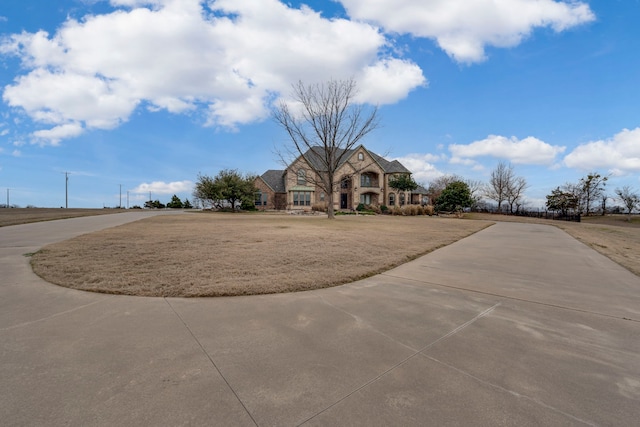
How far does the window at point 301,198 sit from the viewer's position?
134ft

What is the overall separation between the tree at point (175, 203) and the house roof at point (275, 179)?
2912 cm

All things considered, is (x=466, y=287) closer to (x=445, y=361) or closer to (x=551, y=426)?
(x=445, y=361)

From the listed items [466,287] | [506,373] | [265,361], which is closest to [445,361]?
[506,373]

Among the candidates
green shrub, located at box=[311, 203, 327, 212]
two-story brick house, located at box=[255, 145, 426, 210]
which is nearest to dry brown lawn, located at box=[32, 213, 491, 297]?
green shrub, located at box=[311, 203, 327, 212]

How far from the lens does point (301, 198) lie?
1620 inches

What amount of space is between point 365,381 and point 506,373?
1.28 meters

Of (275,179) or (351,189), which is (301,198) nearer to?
(351,189)

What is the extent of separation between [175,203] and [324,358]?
70.5m

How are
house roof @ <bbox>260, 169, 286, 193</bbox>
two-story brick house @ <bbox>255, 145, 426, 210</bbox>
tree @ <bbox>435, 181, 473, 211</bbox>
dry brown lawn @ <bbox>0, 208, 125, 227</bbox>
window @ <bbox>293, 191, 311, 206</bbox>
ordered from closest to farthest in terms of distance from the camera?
1. dry brown lawn @ <bbox>0, 208, 125, 227</bbox>
2. tree @ <bbox>435, 181, 473, 211</bbox>
3. window @ <bbox>293, 191, 311, 206</bbox>
4. two-story brick house @ <bbox>255, 145, 426, 210</bbox>
5. house roof @ <bbox>260, 169, 286, 193</bbox>

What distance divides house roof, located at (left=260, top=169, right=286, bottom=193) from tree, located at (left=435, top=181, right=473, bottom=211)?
23.1m

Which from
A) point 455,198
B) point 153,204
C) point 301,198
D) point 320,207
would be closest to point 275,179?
point 301,198

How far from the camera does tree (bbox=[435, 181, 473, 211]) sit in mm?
36875

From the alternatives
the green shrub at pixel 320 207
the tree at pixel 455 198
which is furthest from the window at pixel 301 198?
the tree at pixel 455 198

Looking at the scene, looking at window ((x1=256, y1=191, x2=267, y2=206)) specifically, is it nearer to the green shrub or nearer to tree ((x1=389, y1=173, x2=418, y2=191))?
the green shrub
